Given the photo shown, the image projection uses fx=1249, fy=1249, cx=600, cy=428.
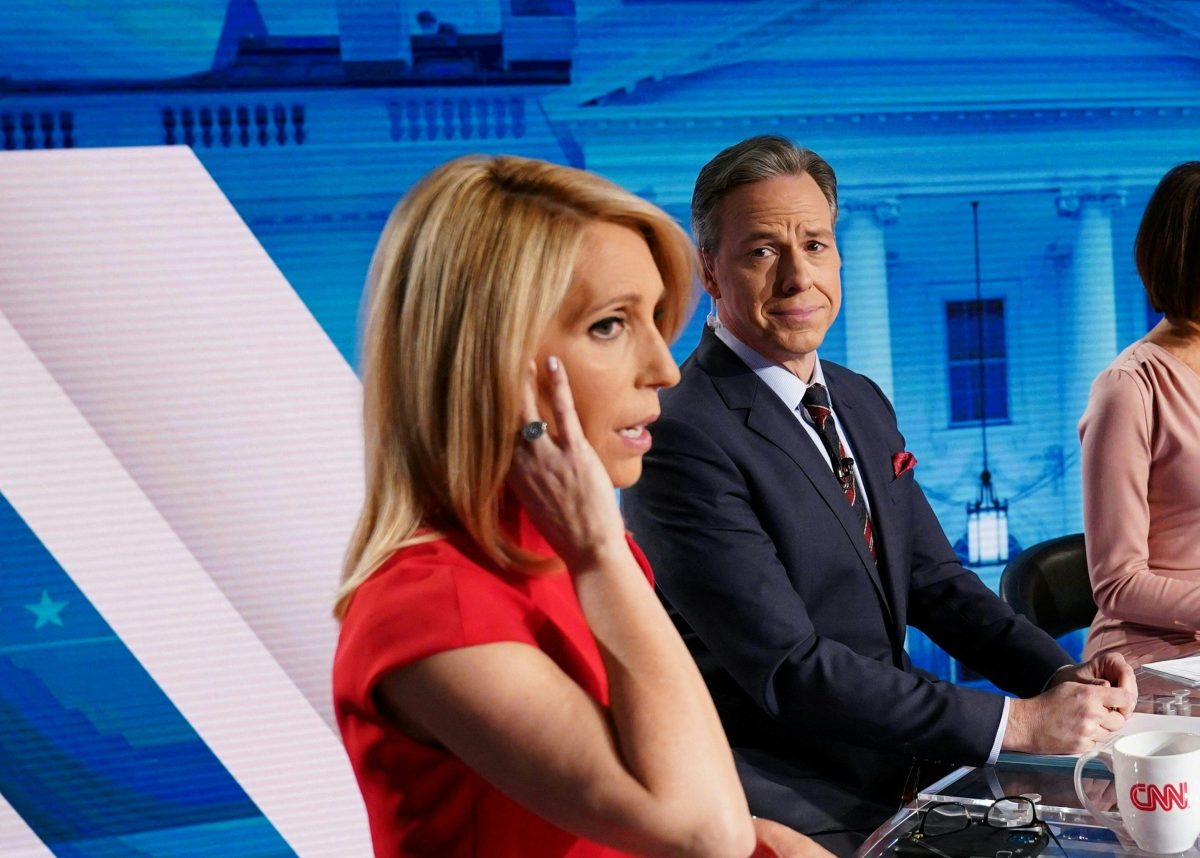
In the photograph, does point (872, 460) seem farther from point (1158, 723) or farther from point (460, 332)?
point (460, 332)

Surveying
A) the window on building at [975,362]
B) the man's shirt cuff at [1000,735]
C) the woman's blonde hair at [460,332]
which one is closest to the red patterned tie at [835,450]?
the man's shirt cuff at [1000,735]

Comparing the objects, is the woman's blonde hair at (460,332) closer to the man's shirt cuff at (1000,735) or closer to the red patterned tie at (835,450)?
the man's shirt cuff at (1000,735)

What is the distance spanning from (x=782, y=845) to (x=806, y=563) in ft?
2.15

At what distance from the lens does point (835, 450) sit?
229 cm

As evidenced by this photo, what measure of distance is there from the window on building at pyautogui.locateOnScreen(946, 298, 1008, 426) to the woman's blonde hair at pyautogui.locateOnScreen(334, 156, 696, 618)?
11.1 ft

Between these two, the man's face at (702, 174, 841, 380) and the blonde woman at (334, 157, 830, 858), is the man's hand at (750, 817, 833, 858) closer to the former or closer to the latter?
the blonde woman at (334, 157, 830, 858)

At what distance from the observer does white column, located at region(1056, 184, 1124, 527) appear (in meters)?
4.51

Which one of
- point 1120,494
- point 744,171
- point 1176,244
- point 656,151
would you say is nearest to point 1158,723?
point 1120,494

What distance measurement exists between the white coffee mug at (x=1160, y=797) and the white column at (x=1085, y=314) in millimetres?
3287

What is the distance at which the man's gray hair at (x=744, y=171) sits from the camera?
230cm

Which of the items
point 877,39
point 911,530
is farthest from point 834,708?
point 877,39

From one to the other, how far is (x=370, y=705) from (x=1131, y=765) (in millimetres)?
859

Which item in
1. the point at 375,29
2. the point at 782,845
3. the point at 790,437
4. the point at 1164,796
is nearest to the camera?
the point at 1164,796

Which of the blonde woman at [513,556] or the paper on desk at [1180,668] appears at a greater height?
the blonde woman at [513,556]
